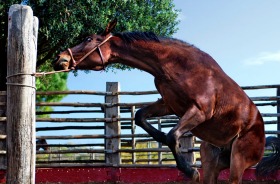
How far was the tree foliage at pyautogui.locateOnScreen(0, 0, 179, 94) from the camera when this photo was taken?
47.2 ft

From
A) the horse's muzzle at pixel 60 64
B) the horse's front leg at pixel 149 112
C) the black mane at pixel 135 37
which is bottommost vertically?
the horse's front leg at pixel 149 112

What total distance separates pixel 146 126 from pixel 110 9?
10.8m

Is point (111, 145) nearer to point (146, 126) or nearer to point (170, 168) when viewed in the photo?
point (170, 168)

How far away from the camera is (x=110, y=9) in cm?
1524

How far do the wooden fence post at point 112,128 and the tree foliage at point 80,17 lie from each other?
489 centimetres

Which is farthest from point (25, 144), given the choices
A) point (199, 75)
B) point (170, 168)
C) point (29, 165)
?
point (170, 168)

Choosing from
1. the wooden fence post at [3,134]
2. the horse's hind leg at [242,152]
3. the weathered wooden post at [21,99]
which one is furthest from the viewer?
the wooden fence post at [3,134]

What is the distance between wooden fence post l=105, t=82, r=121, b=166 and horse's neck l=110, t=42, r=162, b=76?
5.25 m

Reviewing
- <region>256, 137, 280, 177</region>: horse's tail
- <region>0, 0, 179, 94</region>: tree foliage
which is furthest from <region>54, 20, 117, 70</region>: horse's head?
<region>0, 0, 179, 94</region>: tree foliage

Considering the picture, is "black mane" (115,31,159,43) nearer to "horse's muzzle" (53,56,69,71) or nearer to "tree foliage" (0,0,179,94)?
"horse's muzzle" (53,56,69,71)

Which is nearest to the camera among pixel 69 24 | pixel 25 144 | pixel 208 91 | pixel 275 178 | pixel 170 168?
pixel 25 144

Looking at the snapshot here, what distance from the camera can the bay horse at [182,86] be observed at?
177 inches

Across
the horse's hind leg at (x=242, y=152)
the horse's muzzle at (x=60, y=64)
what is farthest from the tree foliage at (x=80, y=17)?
the horse's muzzle at (x=60, y=64)

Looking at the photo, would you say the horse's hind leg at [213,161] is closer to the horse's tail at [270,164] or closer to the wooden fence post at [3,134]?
the horse's tail at [270,164]
